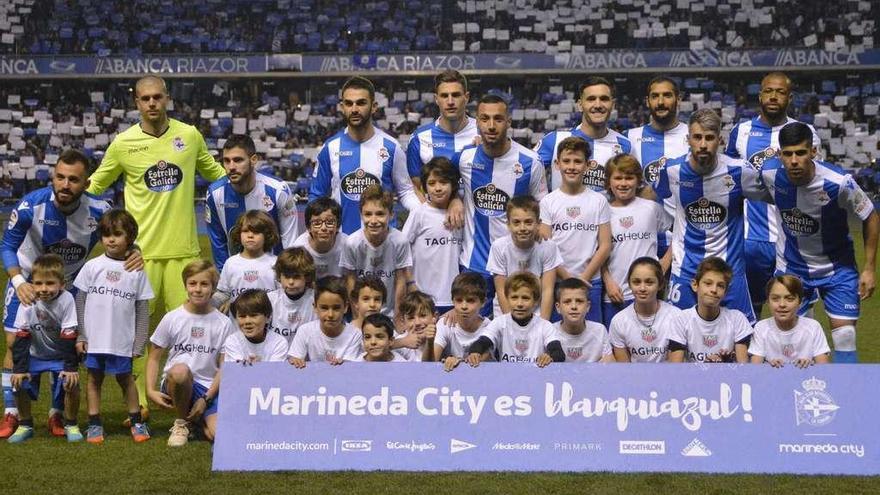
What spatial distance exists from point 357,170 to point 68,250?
2091mm

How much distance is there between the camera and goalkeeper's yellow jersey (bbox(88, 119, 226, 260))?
830cm

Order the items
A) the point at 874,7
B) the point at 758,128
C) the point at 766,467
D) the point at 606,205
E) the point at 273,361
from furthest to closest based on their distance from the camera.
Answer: the point at 874,7
the point at 758,128
the point at 606,205
the point at 273,361
the point at 766,467

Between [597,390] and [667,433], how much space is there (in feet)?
1.44

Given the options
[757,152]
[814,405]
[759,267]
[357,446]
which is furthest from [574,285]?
[757,152]

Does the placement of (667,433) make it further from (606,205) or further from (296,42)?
(296,42)

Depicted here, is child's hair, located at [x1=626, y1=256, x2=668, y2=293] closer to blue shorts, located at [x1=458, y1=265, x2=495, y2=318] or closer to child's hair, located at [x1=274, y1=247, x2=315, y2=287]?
blue shorts, located at [x1=458, y1=265, x2=495, y2=318]

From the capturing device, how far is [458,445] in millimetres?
6309

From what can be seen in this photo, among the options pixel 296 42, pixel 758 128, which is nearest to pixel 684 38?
pixel 296 42

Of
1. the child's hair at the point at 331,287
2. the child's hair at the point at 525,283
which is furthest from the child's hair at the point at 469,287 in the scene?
the child's hair at the point at 331,287

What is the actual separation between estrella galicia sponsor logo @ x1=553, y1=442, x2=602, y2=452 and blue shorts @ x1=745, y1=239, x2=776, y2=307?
2681mm

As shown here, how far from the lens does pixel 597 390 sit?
20.8 ft

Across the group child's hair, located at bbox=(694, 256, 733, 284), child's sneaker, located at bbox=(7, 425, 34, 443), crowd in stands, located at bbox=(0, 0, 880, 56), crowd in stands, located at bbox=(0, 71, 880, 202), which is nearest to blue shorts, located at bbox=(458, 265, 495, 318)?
child's hair, located at bbox=(694, 256, 733, 284)

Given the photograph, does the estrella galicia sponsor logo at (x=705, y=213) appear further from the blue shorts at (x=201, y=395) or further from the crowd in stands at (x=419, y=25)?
the crowd in stands at (x=419, y=25)

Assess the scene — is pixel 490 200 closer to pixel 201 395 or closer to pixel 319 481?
pixel 201 395
